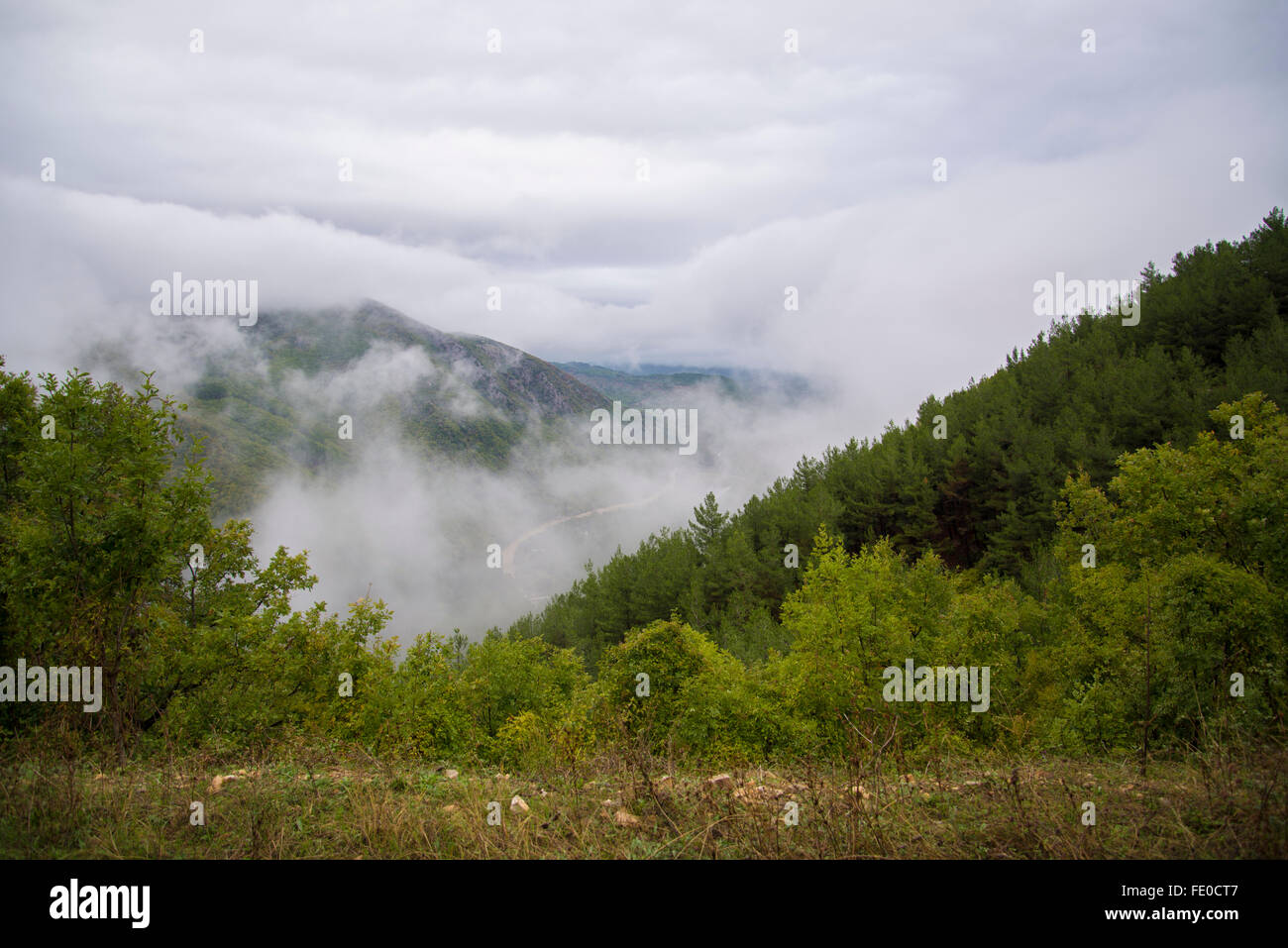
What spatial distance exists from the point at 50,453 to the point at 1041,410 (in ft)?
238

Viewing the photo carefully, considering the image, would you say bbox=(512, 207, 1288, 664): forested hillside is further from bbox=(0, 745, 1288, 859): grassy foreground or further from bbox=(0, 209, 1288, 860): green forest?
bbox=(0, 745, 1288, 859): grassy foreground

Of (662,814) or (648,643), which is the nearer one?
(662,814)

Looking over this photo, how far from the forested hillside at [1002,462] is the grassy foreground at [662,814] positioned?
34870mm

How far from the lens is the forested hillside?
158 ft

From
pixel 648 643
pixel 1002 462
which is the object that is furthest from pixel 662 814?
pixel 1002 462

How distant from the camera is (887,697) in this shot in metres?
19.6

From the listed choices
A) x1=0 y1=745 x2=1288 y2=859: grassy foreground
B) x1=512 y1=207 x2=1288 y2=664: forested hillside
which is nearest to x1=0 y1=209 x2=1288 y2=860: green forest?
x1=0 y1=745 x2=1288 y2=859: grassy foreground

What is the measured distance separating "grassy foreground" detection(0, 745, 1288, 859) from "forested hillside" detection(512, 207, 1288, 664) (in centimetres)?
3487

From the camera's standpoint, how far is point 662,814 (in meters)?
6.09

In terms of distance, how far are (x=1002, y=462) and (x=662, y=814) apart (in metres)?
59.2

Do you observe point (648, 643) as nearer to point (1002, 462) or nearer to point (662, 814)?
point (662, 814)

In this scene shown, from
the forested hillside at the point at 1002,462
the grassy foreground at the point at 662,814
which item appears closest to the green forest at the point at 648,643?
the grassy foreground at the point at 662,814
